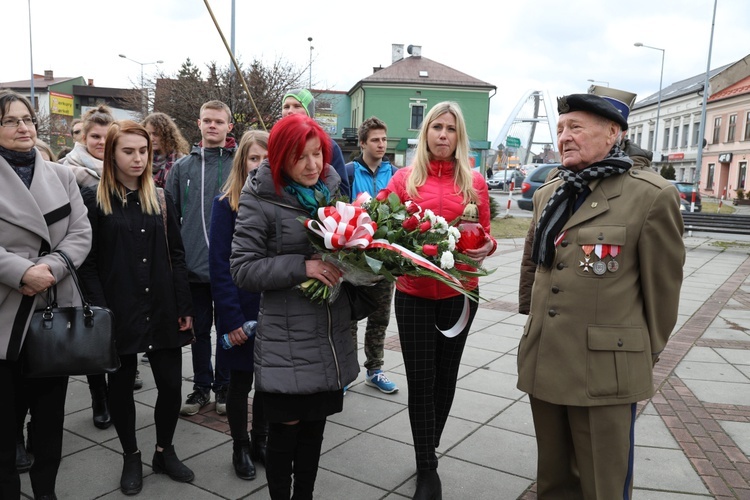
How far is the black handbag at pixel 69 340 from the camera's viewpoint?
2746 mm

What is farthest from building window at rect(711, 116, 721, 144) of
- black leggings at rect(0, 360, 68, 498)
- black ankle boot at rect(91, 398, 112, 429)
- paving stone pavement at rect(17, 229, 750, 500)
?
black leggings at rect(0, 360, 68, 498)

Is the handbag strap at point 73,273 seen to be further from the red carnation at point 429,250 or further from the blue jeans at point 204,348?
the red carnation at point 429,250

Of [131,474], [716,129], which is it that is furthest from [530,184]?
[716,129]

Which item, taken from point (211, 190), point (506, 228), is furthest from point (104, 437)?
point (506, 228)

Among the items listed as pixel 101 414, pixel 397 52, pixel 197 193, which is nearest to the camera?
pixel 101 414

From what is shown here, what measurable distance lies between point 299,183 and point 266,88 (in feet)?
54.0

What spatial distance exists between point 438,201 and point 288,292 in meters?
1.11

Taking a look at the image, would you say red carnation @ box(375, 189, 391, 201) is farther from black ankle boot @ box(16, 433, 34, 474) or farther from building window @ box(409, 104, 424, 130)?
building window @ box(409, 104, 424, 130)

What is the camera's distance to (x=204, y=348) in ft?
14.4

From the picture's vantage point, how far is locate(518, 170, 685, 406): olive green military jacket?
2344 mm

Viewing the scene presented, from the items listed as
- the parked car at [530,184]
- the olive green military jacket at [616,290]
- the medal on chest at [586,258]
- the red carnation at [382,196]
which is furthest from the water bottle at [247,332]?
the parked car at [530,184]

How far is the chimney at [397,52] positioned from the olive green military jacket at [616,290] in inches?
2277

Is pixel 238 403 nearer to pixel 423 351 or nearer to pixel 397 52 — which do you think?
pixel 423 351

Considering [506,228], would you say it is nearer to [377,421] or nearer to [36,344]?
[377,421]
